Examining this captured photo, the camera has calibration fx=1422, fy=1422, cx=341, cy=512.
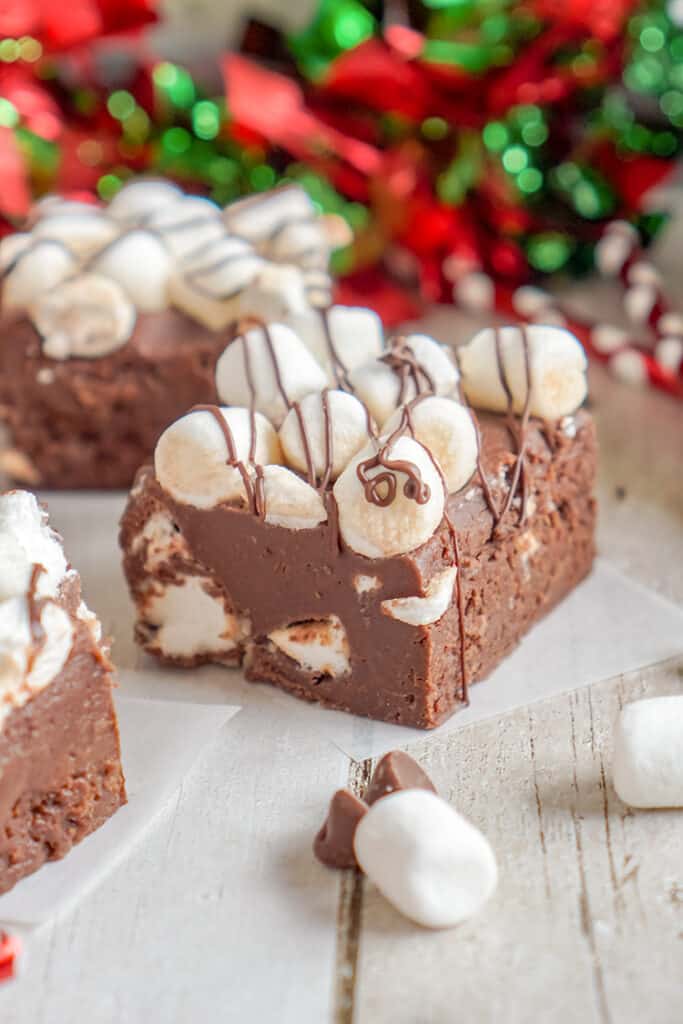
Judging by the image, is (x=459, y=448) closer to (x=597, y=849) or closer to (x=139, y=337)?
(x=597, y=849)

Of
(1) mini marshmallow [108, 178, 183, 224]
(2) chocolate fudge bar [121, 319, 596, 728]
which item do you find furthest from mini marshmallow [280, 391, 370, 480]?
(1) mini marshmallow [108, 178, 183, 224]

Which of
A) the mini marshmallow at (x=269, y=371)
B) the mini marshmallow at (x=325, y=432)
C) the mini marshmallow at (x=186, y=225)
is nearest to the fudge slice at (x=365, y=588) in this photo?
the mini marshmallow at (x=325, y=432)

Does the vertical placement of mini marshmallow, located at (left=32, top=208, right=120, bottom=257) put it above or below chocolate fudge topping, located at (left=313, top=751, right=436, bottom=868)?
above

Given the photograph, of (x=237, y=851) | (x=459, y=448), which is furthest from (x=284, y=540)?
(x=237, y=851)

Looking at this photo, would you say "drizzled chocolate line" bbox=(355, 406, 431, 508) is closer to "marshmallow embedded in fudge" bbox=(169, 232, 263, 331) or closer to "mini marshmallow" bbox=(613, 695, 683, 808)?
"mini marshmallow" bbox=(613, 695, 683, 808)

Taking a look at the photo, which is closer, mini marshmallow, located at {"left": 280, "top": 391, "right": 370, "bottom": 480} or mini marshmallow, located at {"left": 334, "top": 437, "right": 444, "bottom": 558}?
mini marshmallow, located at {"left": 334, "top": 437, "right": 444, "bottom": 558}

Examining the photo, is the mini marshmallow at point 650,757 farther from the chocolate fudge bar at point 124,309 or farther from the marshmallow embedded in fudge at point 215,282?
the marshmallow embedded in fudge at point 215,282

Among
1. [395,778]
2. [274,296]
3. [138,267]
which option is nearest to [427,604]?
[395,778]
